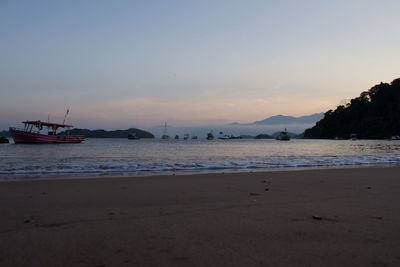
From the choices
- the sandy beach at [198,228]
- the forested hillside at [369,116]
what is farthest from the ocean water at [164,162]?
the forested hillside at [369,116]

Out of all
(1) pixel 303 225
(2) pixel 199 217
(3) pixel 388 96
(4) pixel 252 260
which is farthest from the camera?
(3) pixel 388 96

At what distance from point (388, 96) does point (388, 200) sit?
128587 millimetres

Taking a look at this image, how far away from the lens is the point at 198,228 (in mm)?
3795

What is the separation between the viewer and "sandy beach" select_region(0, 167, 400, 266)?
2.87 meters

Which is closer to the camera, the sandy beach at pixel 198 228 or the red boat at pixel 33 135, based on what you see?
the sandy beach at pixel 198 228

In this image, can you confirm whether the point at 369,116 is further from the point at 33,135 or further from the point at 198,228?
the point at 198,228

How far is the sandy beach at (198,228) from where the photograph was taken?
2867 mm

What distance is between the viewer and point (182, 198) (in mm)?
5910

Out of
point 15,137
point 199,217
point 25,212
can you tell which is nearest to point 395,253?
point 199,217

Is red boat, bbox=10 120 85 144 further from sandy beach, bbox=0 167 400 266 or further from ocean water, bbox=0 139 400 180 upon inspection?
sandy beach, bbox=0 167 400 266

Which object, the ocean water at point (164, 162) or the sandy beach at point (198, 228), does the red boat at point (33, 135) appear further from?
the sandy beach at point (198, 228)

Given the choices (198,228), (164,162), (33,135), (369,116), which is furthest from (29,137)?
(369,116)

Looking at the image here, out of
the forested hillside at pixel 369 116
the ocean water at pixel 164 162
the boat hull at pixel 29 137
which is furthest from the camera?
the forested hillside at pixel 369 116

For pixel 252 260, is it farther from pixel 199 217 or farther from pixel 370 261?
pixel 199 217
